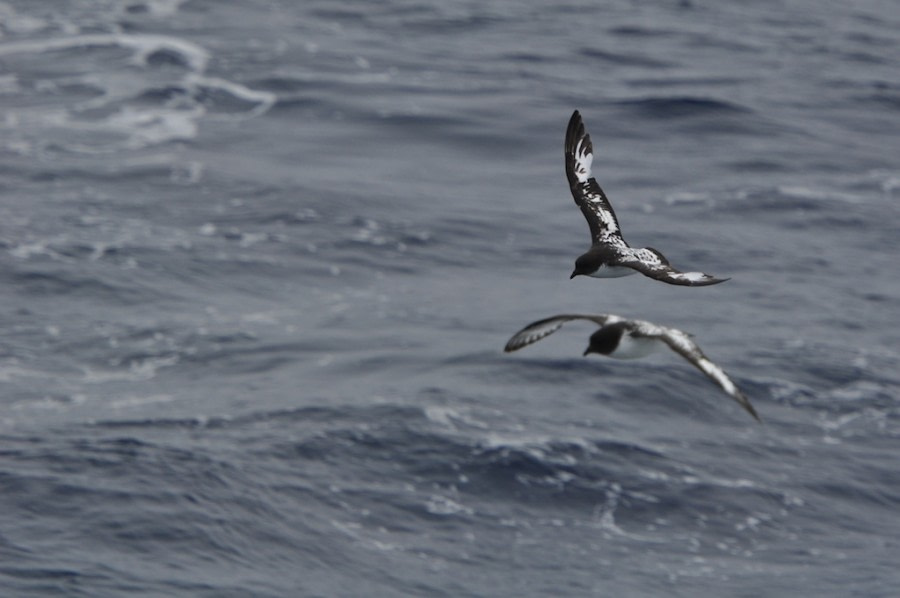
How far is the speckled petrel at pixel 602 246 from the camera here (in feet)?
59.7

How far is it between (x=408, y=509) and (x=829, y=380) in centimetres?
1366

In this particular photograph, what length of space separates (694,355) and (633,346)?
977mm

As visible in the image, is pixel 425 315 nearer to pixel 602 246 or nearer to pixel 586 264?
pixel 602 246

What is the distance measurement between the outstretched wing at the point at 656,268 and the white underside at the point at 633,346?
0.78 metres

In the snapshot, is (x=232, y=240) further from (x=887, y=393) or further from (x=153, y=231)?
(x=887, y=393)

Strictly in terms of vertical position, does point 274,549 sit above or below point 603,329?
below

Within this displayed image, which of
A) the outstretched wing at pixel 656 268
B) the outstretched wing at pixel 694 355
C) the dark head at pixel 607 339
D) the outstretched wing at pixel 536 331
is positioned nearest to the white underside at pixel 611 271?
the outstretched wing at pixel 656 268

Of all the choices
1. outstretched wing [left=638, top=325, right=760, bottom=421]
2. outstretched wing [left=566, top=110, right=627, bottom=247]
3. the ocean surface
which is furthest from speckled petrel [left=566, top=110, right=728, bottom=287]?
the ocean surface

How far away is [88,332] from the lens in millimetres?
42656

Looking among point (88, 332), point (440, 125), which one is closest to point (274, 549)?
point (88, 332)

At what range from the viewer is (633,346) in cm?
1741

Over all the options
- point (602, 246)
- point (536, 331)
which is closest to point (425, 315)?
point (602, 246)

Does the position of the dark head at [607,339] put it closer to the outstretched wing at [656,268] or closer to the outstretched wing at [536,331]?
the outstretched wing at [536,331]

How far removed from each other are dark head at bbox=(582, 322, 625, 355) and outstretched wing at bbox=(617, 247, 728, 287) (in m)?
0.77
